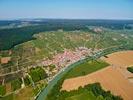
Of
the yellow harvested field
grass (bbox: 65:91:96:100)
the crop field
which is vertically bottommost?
the crop field

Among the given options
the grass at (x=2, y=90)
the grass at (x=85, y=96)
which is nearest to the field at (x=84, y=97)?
the grass at (x=85, y=96)

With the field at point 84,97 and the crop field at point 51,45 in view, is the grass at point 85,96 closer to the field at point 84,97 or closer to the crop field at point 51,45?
the field at point 84,97

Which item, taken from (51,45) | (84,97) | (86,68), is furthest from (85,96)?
(51,45)

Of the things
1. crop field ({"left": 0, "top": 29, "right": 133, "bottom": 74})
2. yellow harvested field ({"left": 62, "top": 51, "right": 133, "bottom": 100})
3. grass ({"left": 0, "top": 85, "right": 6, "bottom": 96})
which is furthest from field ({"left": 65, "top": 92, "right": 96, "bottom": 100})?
crop field ({"left": 0, "top": 29, "right": 133, "bottom": 74})

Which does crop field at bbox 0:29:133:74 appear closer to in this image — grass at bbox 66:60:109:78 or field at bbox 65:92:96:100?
grass at bbox 66:60:109:78

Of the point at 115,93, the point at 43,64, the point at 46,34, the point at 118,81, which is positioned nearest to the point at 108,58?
the point at 43,64

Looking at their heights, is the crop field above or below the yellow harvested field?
below
